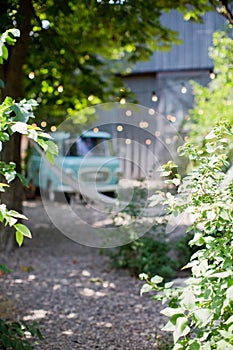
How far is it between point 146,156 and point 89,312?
655 cm

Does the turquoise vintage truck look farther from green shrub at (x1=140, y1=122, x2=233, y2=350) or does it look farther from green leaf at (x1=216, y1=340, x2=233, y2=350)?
green leaf at (x1=216, y1=340, x2=233, y2=350)

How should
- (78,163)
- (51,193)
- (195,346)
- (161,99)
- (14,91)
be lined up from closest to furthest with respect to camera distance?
(195,346)
(14,91)
(78,163)
(51,193)
(161,99)

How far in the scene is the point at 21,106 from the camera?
5.84 feet

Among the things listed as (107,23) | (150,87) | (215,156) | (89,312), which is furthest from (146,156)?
(215,156)

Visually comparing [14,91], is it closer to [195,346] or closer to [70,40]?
[70,40]

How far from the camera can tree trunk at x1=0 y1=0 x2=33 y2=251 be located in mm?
4785

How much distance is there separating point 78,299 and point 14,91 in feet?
7.31

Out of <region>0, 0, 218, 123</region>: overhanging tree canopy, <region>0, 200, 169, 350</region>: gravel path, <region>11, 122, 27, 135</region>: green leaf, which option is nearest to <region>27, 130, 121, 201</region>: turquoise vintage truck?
<region>0, 0, 218, 123</region>: overhanging tree canopy

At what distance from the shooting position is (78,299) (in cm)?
413

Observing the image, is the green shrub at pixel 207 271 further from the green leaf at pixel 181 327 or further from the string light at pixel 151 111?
the string light at pixel 151 111

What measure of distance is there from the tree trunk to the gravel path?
0.90ft

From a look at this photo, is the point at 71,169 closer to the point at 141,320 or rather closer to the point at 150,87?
the point at 150,87

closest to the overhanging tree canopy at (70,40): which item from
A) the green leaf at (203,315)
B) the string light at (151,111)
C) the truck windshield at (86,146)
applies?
the truck windshield at (86,146)

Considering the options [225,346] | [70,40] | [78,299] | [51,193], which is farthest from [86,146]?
[225,346]
